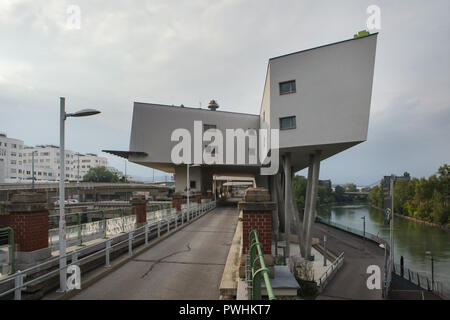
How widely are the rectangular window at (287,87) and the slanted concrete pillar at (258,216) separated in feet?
54.3

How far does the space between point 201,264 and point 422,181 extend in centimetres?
8148

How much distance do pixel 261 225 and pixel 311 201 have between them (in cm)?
1744

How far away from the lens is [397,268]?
30.4 m

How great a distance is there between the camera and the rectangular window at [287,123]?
20.1m

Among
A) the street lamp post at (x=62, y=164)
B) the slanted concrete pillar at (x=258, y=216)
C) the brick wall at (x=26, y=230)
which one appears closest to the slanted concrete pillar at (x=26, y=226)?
the brick wall at (x=26, y=230)

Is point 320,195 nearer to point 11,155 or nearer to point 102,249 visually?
point 11,155

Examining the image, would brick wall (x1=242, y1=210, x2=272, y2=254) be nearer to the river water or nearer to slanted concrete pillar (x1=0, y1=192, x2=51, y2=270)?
slanted concrete pillar (x1=0, y1=192, x2=51, y2=270)

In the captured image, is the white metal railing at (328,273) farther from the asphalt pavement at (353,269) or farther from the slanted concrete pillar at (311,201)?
the slanted concrete pillar at (311,201)

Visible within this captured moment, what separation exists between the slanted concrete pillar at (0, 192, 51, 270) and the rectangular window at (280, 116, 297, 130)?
16731 millimetres

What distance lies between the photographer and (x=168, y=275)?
23.9 feet

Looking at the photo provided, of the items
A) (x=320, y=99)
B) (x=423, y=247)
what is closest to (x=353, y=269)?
(x=320, y=99)

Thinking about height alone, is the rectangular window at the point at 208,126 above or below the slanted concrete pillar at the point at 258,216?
above

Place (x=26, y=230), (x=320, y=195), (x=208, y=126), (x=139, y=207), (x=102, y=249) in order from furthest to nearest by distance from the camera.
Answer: (x=320, y=195) → (x=208, y=126) → (x=139, y=207) → (x=102, y=249) → (x=26, y=230)
